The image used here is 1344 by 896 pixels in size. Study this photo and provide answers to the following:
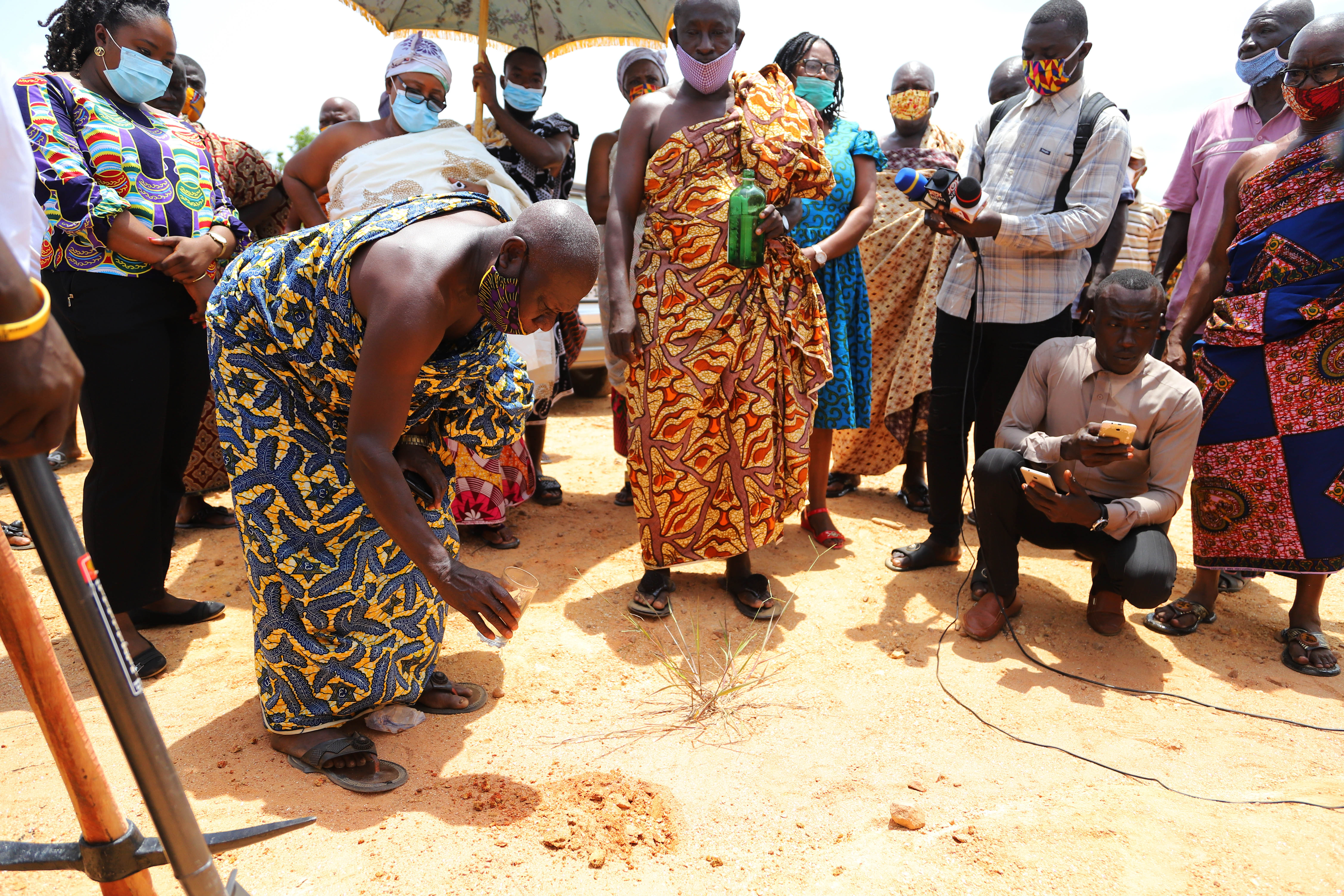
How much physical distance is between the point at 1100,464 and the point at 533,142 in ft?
10.1

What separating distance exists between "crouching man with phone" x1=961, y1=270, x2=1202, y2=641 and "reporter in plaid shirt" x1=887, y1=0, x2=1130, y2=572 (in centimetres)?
24

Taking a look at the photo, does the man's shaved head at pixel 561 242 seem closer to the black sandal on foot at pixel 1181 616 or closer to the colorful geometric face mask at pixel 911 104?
the black sandal on foot at pixel 1181 616

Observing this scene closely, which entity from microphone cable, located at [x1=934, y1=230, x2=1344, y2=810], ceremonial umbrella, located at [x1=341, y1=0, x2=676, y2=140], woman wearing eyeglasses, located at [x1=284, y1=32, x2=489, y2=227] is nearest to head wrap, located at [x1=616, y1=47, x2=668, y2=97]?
ceremonial umbrella, located at [x1=341, y1=0, x2=676, y2=140]

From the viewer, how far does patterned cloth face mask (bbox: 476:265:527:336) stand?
6.30 feet

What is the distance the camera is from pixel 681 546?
3373 mm

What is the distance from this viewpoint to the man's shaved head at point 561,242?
1.88 metres

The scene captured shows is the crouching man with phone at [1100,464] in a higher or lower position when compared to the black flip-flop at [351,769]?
higher

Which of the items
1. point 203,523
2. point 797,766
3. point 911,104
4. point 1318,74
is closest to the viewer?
point 797,766

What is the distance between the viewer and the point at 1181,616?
3338 mm

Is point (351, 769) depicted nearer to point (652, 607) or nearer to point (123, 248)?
point (652, 607)

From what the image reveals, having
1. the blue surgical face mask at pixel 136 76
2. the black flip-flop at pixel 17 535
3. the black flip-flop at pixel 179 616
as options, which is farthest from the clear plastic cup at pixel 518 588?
the black flip-flop at pixel 17 535

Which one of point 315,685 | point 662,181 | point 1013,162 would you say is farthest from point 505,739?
point 1013,162

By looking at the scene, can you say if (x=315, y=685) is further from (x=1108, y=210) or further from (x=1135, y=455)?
(x=1108, y=210)

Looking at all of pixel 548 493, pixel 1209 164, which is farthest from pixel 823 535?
pixel 1209 164
